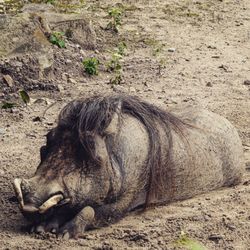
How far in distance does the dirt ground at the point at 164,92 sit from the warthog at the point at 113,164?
97 mm

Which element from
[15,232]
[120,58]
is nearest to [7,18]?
[120,58]

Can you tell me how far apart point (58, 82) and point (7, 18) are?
2.56 feet

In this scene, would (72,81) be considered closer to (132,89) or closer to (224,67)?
(132,89)

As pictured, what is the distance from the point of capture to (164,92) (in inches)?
256

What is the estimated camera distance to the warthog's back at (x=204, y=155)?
14.7 ft

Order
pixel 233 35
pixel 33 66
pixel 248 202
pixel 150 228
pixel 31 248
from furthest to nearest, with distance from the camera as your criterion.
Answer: pixel 233 35 → pixel 33 66 → pixel 248 202 → pixel 150 228 → pixel 31 248

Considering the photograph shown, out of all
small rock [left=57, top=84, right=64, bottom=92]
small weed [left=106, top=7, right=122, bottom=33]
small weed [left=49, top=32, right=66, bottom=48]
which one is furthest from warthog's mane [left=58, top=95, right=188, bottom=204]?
small weed [left=106, top=7, right=122, bottom=33]

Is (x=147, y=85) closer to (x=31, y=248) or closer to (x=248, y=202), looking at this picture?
(x=248, y=202)

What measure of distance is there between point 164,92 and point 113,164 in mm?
2500

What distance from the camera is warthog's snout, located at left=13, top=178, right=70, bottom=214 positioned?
3750 mm

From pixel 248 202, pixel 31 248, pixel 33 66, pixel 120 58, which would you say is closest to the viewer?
pixel 31 248

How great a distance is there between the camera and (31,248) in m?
3.77

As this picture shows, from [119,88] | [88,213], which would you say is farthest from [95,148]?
[119,88]

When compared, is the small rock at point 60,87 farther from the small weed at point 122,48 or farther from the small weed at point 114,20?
the small weed at point 114,20
